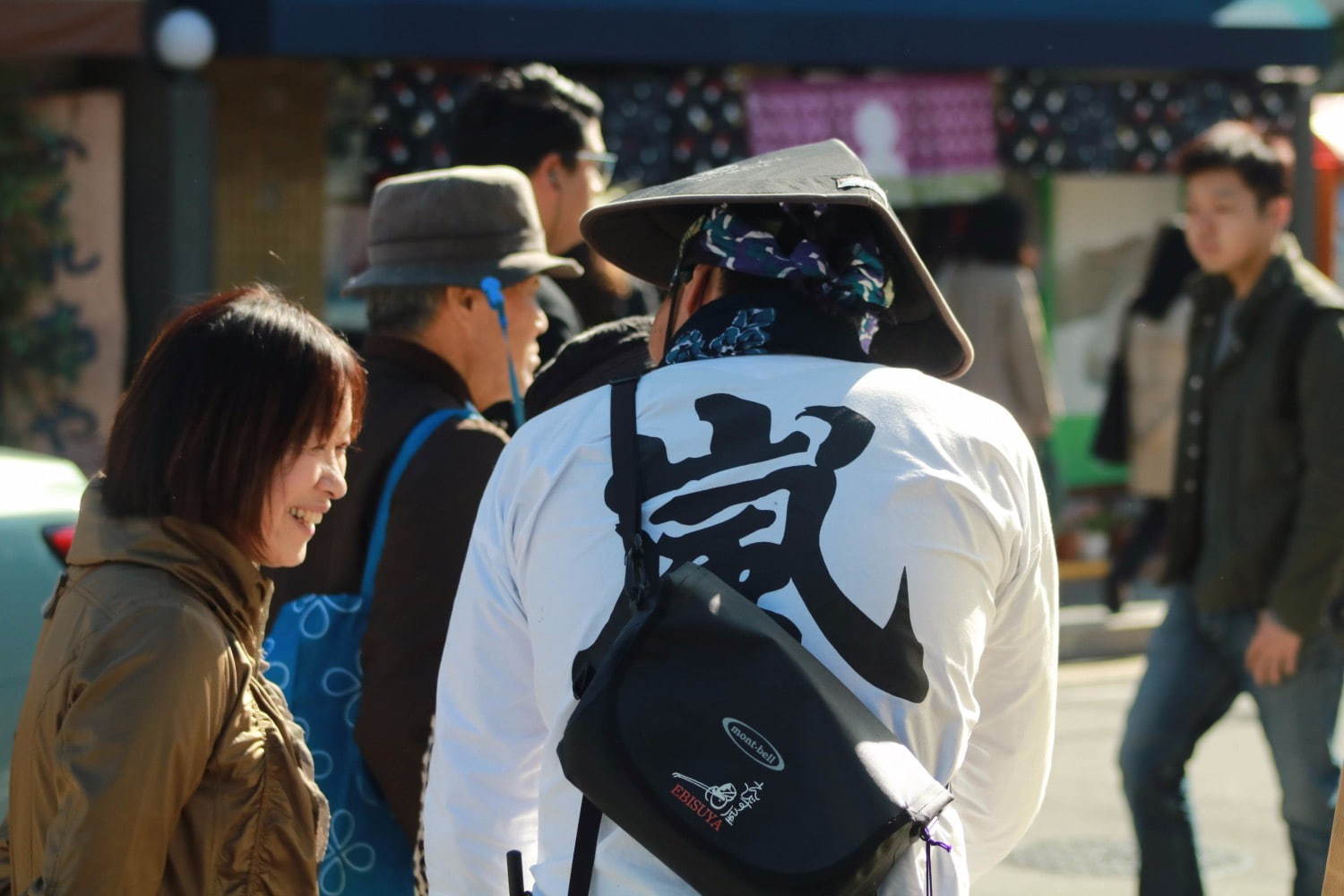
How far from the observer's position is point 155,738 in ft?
6.84

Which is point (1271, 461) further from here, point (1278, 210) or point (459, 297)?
point (459, 297)

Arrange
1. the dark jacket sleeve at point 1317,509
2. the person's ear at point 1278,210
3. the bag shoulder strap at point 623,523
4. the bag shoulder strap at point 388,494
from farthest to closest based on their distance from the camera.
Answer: the person's ear at point 1278,210 < the dark jacket sleeve at point 1317,509 < the bag shoulder strap at point 388,494 < the bag shoulder strap at point 623,523

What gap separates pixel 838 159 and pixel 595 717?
811mm

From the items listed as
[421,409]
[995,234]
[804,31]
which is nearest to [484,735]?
[421,409]

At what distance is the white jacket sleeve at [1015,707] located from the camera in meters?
2.16

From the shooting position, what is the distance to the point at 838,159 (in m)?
2.27

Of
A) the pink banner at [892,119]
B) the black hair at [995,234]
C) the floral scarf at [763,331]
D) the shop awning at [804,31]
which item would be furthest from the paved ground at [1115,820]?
the floral scarf at [763,331]

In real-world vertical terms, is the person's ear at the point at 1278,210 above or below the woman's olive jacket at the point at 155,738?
above

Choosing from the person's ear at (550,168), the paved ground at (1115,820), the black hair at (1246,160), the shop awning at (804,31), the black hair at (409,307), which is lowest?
the paved ground at (1115,820)

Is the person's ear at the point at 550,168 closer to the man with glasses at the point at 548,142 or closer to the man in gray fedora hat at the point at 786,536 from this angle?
the man with glasses at the point at 548,142

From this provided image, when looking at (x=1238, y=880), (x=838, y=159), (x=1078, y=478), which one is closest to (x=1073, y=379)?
(x=1078, y=478)

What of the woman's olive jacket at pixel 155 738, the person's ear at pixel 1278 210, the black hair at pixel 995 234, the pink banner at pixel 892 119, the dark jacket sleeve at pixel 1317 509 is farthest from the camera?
the pink banner at pixel 892 119

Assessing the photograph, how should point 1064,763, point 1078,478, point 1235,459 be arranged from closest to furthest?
point 1235,459, point 1064,763, point 1078,478

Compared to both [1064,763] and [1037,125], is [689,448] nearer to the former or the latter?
[1064,763]
